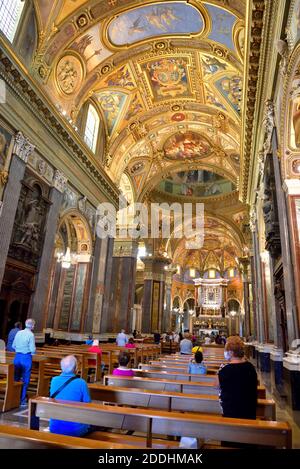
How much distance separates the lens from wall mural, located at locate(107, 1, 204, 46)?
10.8 meters

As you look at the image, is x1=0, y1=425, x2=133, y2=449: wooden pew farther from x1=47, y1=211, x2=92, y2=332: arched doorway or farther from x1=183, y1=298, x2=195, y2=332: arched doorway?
x1=183, y1=298, x2=195, y2=332: arched doorway

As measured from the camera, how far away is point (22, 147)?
8984mm

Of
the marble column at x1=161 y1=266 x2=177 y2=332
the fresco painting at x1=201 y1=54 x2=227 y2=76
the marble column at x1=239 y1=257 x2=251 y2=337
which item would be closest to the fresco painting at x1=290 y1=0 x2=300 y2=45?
the fresco painting at x1=201 y1=54 x2=227 y2=76

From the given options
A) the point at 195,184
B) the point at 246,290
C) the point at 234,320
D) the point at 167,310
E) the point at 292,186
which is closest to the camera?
the point at 292,186

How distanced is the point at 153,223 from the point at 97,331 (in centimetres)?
1291

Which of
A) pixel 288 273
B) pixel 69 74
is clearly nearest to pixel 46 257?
pixel 69 74

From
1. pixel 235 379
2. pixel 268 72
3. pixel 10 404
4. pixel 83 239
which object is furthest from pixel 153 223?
pixel 235 379

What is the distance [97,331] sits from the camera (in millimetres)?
13859

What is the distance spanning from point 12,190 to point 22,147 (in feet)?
4.68

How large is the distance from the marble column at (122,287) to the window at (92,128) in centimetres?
693

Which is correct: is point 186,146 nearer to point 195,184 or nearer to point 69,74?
point 195,184

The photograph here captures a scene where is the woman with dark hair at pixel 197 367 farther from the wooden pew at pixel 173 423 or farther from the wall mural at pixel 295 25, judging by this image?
the wall mural at pixel 295 25

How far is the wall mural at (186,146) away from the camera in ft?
62.1

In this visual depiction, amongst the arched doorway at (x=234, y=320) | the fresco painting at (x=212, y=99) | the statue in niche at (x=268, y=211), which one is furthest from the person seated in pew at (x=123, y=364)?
the arched doorway at (x=234, y=320)
